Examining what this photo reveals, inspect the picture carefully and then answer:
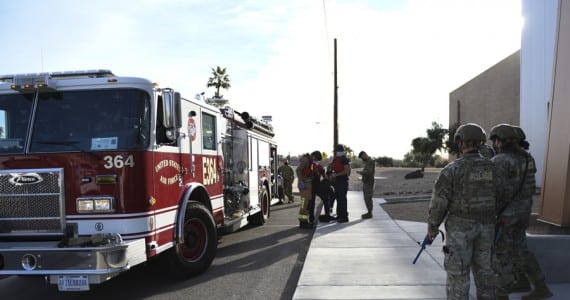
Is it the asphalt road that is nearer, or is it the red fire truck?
the red fire truck

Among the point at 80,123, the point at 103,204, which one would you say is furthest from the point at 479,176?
the point at 80,123

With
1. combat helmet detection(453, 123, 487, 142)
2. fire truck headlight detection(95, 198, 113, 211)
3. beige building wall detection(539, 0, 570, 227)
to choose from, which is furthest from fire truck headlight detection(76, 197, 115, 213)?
beige building wall detection(539, 0, 570, 227)

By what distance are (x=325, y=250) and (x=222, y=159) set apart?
95.6 inches

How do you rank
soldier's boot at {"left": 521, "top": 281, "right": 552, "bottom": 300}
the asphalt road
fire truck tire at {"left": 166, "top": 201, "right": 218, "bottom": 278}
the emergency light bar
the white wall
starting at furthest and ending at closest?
the white wall < fire truck tire at {"left": 166, "top": 201, "right": 218, "bottom": 278} < the asphalt road < the emergency light bar < soldier's boot at {"left": 521, "top": 281, "right": 552, "bottom": 300}

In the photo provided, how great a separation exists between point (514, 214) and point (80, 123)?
4830 millimetres

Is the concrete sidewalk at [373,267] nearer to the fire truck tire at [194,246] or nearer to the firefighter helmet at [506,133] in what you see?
the fire truck tire at [194,246]

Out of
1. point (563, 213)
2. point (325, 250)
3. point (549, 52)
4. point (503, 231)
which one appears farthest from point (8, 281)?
point (549, 52)

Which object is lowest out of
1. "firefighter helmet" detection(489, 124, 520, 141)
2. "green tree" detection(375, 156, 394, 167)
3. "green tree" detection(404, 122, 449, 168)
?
"green tree" detection(375, 156, 394, 167)

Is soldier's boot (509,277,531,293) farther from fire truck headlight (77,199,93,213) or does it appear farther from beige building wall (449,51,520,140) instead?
beige building wall (449,51,520,140)

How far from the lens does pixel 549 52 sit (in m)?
18.9

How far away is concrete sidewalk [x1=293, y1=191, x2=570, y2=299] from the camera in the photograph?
17.7ft

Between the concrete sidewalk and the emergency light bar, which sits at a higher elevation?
the emergency light bar

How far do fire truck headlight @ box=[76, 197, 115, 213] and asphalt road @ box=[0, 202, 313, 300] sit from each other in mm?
1292

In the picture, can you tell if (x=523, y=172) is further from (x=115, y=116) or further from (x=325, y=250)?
(x=115, y=116)
